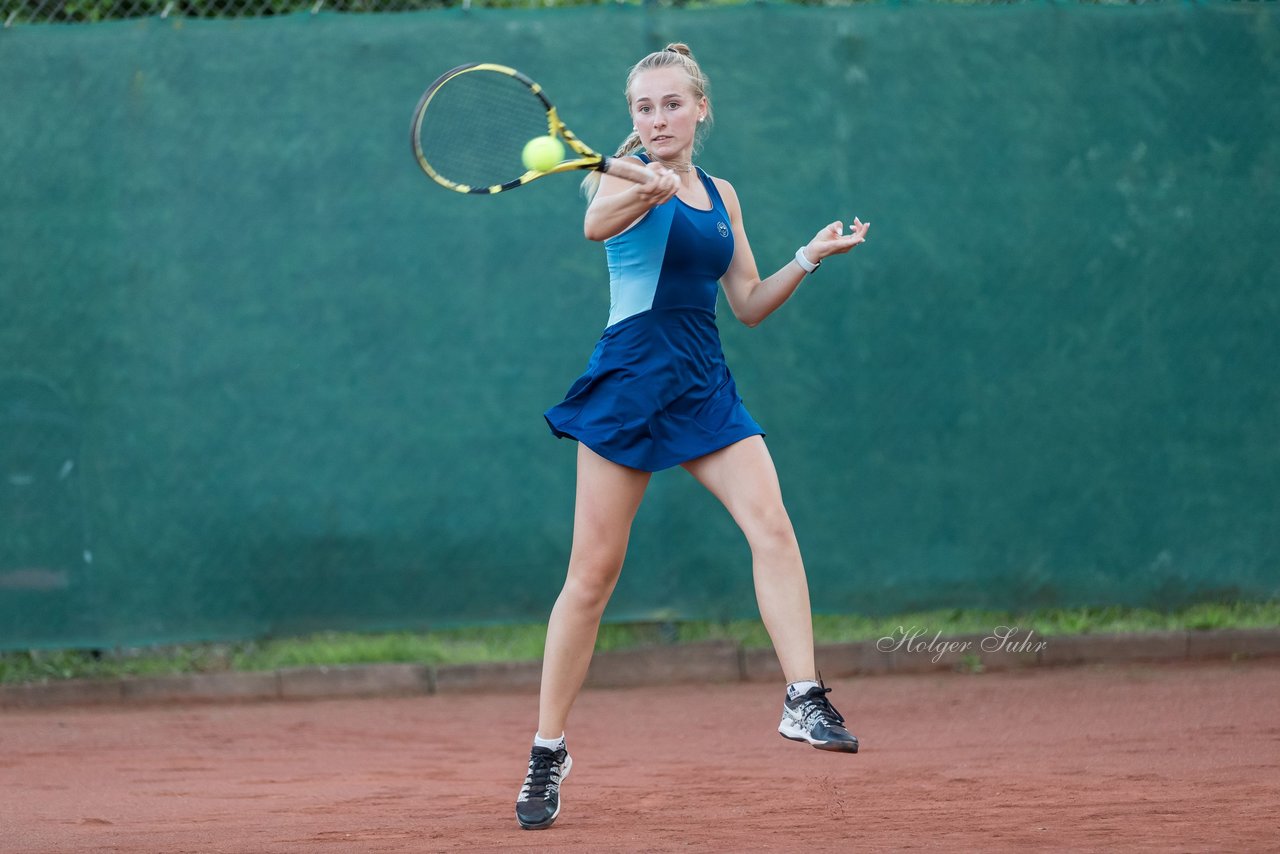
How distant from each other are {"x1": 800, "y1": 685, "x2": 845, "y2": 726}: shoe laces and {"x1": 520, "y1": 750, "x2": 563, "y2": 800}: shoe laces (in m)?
0.63

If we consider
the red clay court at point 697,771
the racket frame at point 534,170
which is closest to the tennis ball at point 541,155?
the racket frame at point 534,170

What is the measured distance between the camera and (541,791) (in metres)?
3.60

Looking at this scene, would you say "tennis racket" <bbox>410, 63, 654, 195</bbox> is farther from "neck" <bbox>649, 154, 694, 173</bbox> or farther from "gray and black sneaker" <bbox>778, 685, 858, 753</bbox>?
"gray and black sneaker" <bbox>778, 685, 858, 753</bbox>

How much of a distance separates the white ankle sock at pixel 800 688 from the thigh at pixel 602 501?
507 millimetres

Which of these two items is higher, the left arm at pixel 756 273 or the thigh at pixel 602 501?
the left arm at pixel 756 273

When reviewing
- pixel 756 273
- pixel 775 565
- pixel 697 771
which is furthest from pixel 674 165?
pixel 697 771

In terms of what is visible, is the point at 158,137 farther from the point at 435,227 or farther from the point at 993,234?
the point at 993,234

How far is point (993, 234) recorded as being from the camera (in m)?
5.82

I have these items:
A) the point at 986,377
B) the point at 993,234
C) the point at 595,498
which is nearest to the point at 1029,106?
the point at 993,234

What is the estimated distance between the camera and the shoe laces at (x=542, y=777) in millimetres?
3605

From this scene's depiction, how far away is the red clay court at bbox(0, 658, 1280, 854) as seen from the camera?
11.4 feet

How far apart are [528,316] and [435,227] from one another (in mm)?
467

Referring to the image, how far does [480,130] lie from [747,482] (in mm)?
1212

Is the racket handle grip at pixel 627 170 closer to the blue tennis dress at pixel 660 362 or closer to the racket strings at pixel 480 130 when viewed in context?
the blue tennis dress at pixel 660 362
